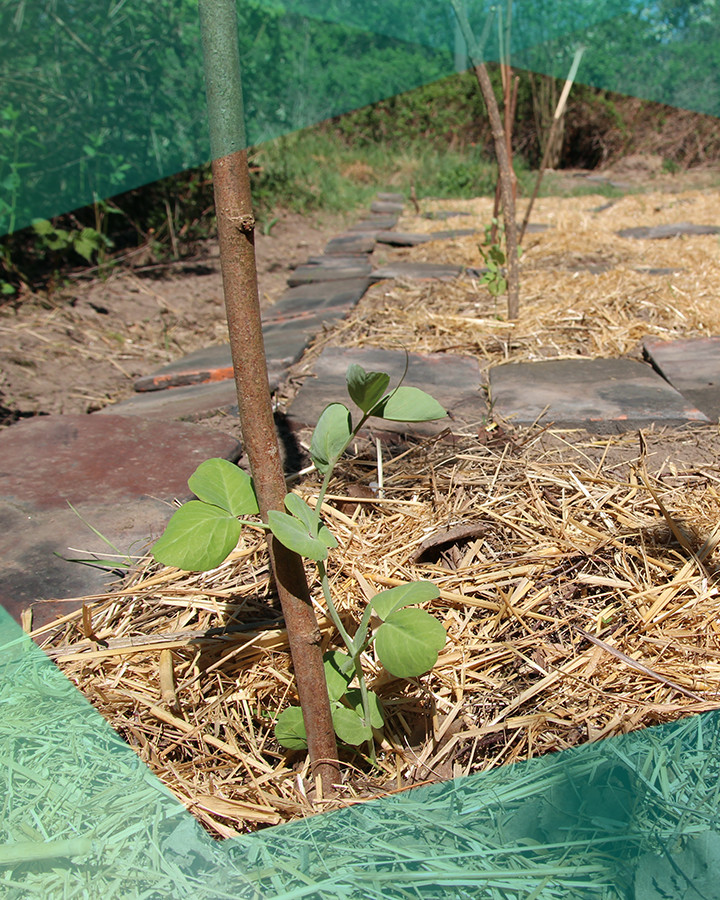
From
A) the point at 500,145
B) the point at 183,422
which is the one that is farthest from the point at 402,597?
the point at 500,145

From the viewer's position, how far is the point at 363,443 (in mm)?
1831

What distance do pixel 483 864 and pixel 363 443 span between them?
1.16m

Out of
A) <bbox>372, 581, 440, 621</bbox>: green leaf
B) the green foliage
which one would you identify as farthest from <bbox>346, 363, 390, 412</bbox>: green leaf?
the green foliage

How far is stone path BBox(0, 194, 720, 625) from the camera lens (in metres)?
1.48

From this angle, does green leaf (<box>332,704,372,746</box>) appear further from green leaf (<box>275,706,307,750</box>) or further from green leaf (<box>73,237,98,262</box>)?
green leaf (<box>73,237,98,262</box>)

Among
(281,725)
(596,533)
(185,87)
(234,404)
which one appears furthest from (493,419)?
(185,87)

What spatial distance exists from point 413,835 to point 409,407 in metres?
0.51

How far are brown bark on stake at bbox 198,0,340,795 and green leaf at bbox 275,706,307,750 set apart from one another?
24 millimetres

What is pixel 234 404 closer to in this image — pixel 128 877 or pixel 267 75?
pixel 128 877

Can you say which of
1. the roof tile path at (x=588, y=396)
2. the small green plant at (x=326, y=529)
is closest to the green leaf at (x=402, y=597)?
the small green plant at (x=326, y=529)

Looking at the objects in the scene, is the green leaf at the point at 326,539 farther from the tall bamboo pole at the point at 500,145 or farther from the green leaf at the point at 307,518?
the tall bamboo pole at the point at 500,145

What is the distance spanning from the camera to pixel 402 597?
33.7 inches

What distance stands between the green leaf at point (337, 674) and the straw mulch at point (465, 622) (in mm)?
108

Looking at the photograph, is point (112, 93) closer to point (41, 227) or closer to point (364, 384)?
point (41, 227)
